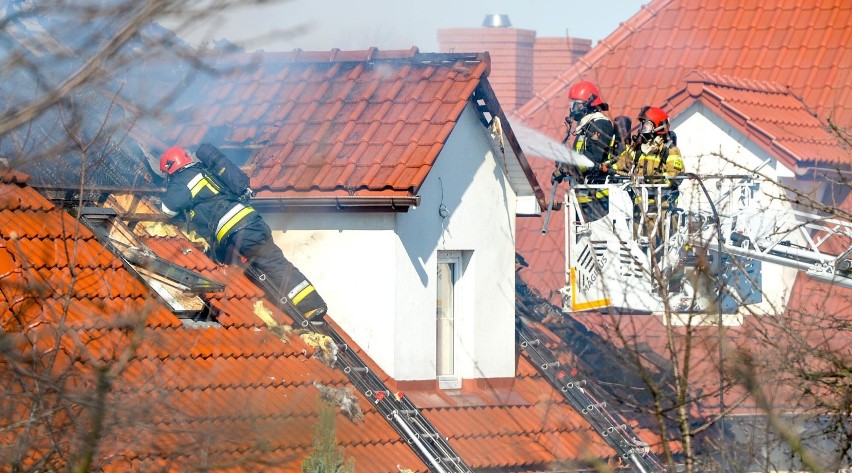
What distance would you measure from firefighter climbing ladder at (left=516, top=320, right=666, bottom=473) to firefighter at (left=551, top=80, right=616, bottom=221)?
5.22 ft

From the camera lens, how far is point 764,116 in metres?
18.9

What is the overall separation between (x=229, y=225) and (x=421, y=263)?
1.95m

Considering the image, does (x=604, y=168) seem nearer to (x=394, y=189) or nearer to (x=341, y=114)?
(x=394, y=189)

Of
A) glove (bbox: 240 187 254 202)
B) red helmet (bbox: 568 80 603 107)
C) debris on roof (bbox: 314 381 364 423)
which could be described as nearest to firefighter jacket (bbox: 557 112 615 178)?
red helmet (bbox: 568 80 603 107)

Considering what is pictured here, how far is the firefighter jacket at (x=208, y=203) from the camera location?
1210 centimetres

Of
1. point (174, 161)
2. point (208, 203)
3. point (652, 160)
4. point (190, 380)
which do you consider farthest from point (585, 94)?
point (190, 380)

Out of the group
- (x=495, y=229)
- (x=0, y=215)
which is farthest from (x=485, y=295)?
(x=0, y=215)

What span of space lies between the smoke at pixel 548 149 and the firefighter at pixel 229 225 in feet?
9.62

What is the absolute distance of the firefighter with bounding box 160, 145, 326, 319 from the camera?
12109mm

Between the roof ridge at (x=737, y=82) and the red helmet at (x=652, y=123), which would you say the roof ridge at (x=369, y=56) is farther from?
the roof ridge at (x=737, y=82)

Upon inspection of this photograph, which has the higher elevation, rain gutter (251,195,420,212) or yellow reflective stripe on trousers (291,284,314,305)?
rain gutter (251,195,420,212)

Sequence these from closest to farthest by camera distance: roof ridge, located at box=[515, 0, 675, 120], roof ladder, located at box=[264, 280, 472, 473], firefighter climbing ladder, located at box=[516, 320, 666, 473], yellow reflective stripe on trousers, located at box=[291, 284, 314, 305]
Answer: roof ladder, located at box=[264, 280, 472, 473], yellow reflective stripe on trousers, located at box=[291, 284, 314, 305], firefighter climbing ladder, located at box=[516, 320, 666, 473], roof ridge, located at box=[515, 0, 675, 120]

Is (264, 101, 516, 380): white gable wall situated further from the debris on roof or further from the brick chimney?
the brick chimney

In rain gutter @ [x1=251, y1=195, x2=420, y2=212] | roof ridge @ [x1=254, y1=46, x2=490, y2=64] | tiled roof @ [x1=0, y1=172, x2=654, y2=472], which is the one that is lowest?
tiled roof @ [x1=0, y1=172, x2=654, y2=472]
